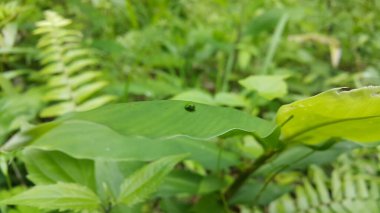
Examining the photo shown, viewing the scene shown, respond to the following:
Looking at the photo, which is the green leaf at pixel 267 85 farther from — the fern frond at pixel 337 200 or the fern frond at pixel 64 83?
the fern frond at pixel 64 83

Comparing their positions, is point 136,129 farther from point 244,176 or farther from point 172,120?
point 244,176

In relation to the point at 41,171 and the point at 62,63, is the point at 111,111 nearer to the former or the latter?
the point at 41,171

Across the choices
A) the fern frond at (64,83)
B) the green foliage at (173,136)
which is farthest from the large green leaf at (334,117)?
the fern frond at (64,83)

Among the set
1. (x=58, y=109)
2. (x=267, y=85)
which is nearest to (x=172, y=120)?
(x=267, y=85)

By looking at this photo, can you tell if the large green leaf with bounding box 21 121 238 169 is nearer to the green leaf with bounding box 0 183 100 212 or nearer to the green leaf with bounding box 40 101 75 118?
the green leaf with bounding box 0 183 100 212

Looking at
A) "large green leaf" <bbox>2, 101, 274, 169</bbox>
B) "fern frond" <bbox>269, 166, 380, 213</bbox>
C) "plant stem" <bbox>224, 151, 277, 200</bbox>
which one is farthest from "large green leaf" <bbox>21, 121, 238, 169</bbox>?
"fern frond" <bbox>269, 166, 380, 213</bbox>
